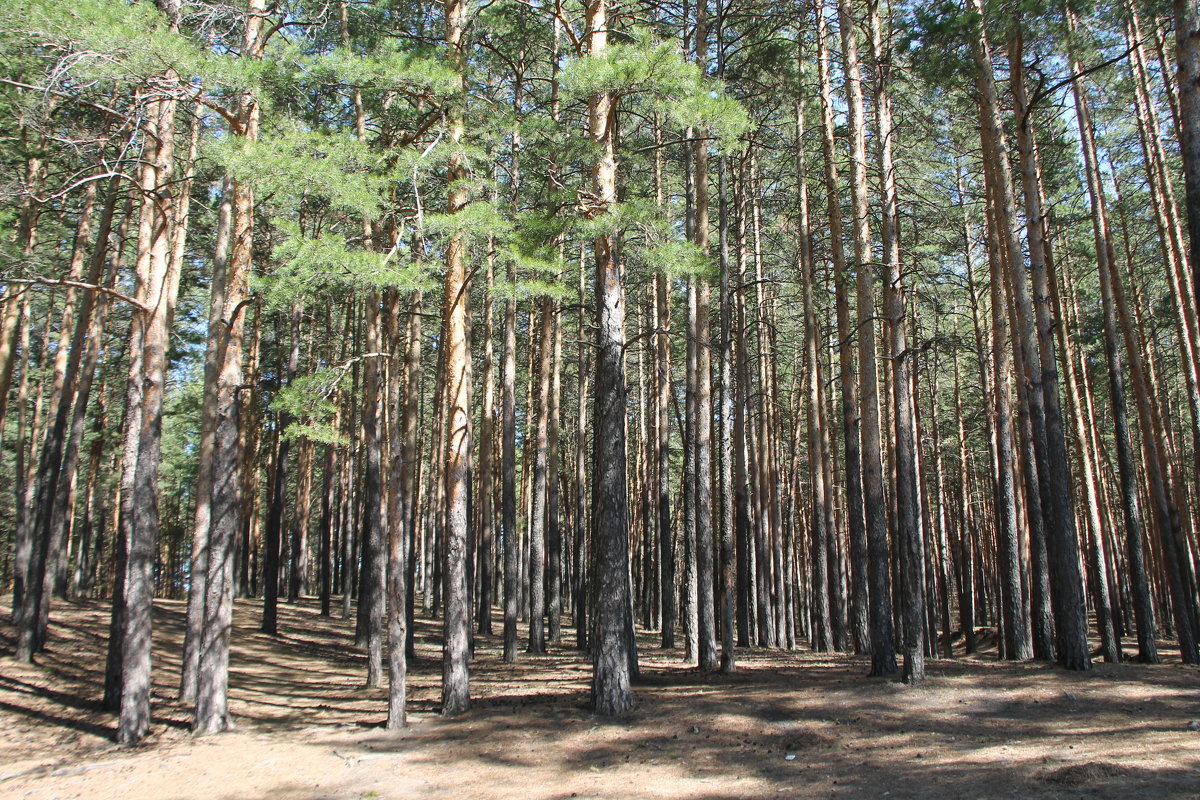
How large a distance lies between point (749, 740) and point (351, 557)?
1899 cm

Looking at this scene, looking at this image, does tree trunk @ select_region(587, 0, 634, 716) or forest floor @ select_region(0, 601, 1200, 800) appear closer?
forest floor @ select_region(0, 601, 1200, 800)

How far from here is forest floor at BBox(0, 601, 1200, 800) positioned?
627cm

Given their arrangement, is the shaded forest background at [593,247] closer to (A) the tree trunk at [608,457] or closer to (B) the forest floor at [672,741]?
(A) the tree trunk at [608,457]

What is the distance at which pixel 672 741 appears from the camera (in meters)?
7.86

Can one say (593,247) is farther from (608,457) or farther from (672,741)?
(672,741)

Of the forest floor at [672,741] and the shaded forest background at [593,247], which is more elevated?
the shaded forest background at [593,247]

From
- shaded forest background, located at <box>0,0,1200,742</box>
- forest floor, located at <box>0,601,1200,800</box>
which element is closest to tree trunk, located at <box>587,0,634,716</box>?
shaded forest background, located at <box>0,0,1200,742</box>

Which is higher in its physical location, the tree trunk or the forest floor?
the tree trunk

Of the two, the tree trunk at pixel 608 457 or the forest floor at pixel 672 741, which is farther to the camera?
the tree trunk at pixel 608 457

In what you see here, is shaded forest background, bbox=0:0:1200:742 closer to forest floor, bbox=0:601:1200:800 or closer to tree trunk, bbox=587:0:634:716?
tree trunk, bbox=587:0:634:716

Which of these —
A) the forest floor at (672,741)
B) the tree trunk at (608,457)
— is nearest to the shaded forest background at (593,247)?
the tree trunk at (608,457)

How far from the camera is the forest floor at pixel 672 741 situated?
627 cm

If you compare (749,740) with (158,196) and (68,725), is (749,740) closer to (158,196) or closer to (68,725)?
(68,725)

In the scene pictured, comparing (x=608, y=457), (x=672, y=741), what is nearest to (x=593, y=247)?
A: (x=608, y=457)
